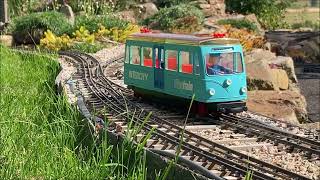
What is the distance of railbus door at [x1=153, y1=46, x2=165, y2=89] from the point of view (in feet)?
49.8

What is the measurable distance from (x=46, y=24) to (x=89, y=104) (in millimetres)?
19086

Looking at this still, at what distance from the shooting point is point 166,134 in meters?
12.2

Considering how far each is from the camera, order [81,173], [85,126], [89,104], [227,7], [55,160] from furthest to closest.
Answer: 1. [227,7]
2. [89,104]
3. [85,126]
4. [55,160]
5. [81,173]

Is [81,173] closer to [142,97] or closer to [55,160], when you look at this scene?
[55,160]


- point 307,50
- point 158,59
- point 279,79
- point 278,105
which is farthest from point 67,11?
point 158,59

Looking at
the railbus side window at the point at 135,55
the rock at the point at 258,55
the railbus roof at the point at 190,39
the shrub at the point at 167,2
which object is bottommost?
the rock at the point at 258,55

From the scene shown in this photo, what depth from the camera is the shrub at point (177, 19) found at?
1319 inches

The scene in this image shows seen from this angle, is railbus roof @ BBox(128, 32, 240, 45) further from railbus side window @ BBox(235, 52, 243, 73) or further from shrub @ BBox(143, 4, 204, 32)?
shrub @ BBox(143, 4, 204, 32)

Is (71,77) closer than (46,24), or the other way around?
(71,77)

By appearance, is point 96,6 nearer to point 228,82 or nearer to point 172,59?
point 172,59

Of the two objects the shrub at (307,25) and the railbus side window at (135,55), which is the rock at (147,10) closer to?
the shrub at (307,25)

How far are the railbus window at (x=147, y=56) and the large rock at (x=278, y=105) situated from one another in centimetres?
384

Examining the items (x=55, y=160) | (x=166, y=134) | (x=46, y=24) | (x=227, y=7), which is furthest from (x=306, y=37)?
(x=55, y=160)

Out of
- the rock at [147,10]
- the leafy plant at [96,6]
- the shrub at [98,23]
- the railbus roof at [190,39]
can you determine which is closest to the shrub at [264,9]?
the rock at [147,10]
